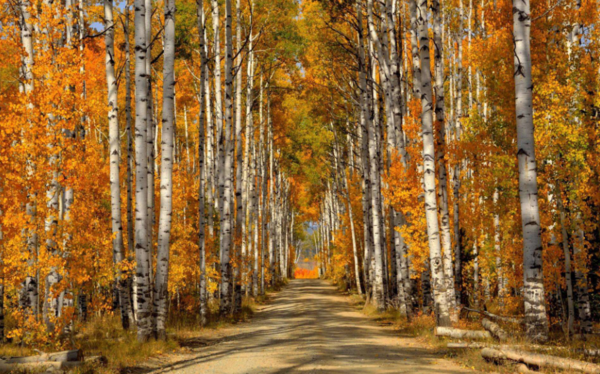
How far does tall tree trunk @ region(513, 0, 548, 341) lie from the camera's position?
9.22m

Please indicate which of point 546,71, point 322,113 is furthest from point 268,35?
point 546,71

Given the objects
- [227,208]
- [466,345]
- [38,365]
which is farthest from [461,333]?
[227,208]

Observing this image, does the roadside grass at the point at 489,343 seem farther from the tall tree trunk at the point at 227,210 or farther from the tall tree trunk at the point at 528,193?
the tall tree trunk at the point at 227,210

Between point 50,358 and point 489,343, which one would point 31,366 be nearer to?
point 50,358

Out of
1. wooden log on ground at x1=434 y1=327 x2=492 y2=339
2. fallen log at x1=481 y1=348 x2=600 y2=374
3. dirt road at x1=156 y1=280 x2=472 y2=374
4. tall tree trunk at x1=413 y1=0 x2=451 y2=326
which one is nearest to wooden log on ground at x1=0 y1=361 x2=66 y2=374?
dirt road at x1=156 y1=280 x2=472 y2=374

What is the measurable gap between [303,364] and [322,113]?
25.1 meters

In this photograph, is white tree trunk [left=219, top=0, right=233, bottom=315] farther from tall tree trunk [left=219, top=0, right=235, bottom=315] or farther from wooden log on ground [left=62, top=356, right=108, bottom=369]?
wooden log on ground [left=62, top=356, right=108, bottom=369]

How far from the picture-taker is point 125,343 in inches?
463

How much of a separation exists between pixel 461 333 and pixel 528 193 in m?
3.79

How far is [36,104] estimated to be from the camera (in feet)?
42.0

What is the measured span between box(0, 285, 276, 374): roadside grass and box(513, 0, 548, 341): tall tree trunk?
6.80 meters

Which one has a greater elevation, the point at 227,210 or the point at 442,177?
the point at 442,177

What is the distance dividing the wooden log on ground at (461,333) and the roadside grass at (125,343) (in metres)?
5.58

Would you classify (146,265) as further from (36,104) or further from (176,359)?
(36,104)
